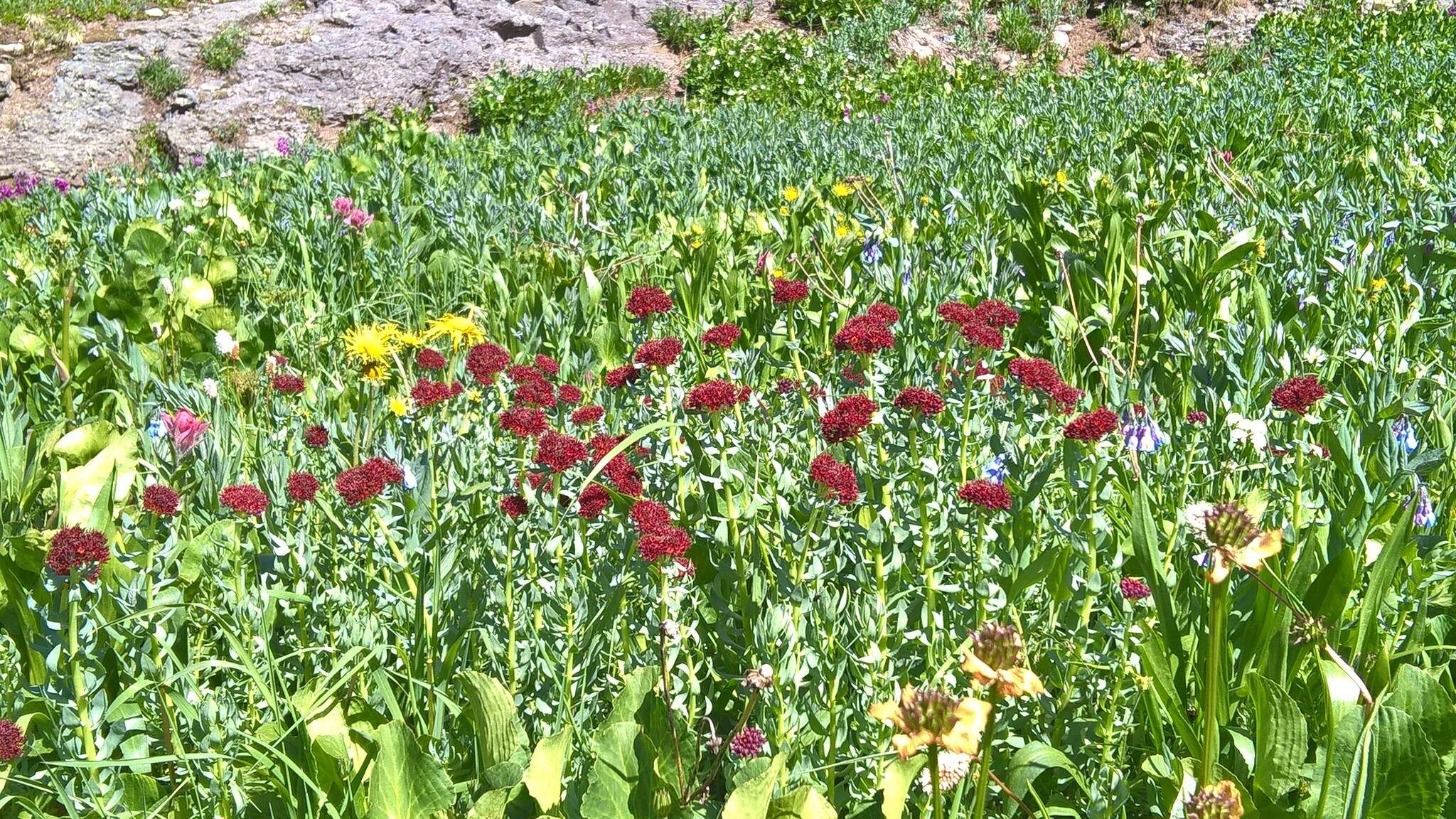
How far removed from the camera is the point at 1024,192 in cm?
402

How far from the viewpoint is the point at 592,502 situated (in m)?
1.71

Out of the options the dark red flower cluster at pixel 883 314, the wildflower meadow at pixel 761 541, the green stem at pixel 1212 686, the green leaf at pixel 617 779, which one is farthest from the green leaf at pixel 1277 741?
the dark red flower cluster at pixel 883 314

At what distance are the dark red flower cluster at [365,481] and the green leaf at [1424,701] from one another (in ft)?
4.43

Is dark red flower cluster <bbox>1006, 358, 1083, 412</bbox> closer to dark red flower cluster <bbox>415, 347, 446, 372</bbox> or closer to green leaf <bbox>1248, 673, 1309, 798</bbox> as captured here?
green leaf <bbox>1248, 673, 1309, 798</bbox>

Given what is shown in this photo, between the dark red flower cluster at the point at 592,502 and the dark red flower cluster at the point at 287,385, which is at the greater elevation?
the dark red flower cluster at the point at 592,502

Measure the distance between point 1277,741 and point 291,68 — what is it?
31.5 feet

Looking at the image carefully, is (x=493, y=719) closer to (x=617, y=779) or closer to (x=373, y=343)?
(x=617, y=779)

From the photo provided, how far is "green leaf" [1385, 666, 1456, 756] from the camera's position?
4.61ft

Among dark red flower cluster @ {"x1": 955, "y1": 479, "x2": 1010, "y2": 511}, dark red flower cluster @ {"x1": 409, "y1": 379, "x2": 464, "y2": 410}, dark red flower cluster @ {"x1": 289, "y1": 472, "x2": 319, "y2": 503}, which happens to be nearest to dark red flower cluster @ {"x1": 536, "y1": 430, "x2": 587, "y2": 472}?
dark red flower cluster @ {"x1": 289, "y1": 472, "x2": 319, "y2": 503}

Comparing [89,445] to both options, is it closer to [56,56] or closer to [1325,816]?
[1325,816]

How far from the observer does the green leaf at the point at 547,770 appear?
1.46m

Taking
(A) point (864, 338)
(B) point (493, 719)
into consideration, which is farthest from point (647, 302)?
(B) point (493, 719)

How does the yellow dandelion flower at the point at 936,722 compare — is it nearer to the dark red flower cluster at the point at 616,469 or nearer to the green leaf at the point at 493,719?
the green leaf at the point at 493,719

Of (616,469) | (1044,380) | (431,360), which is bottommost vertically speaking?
(431,360)
